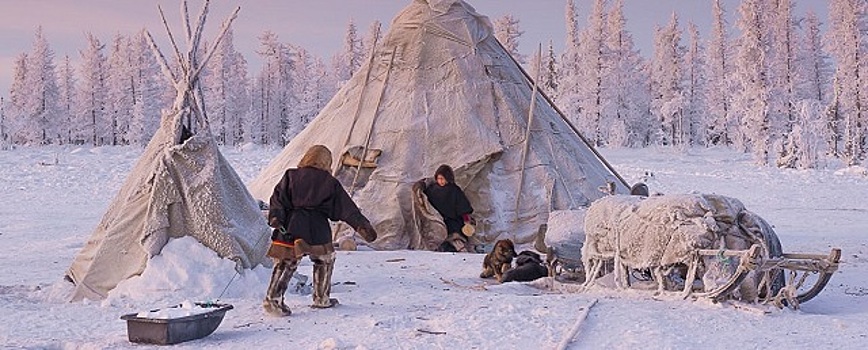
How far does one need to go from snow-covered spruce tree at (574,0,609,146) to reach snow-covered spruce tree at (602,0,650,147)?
371 millimetres

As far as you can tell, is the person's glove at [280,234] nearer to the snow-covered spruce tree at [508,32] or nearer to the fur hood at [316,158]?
the fur hood at [316,158]

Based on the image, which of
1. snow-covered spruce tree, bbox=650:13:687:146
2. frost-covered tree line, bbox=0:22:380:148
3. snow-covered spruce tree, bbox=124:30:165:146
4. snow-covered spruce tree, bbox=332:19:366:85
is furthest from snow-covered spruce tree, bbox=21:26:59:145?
snow-covered spruce tree, bbox=650:13:687:146

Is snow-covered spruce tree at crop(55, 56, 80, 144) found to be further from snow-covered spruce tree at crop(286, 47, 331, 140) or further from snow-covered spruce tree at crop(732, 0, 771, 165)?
snow-covered spruce tree at crop(732, 0, 771, 165)

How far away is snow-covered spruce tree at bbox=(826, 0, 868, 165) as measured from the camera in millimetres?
36250

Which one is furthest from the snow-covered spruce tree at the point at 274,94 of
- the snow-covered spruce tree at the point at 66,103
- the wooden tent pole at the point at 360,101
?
the wooden tent pole at the point at 360,101

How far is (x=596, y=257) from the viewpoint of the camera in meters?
7.60

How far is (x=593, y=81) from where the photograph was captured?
145 ft

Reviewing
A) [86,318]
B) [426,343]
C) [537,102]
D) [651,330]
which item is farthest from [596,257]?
[537,102]

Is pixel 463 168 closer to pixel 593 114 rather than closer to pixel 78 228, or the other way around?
pixel 78 228

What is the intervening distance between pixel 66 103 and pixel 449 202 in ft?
208

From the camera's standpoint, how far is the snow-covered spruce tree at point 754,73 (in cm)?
3238

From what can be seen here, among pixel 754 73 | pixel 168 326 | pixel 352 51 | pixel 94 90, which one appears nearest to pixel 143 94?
pixel 94 90

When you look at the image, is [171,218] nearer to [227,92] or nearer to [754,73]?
[754,73]

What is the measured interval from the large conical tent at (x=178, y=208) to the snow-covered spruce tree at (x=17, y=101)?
5318 cm
